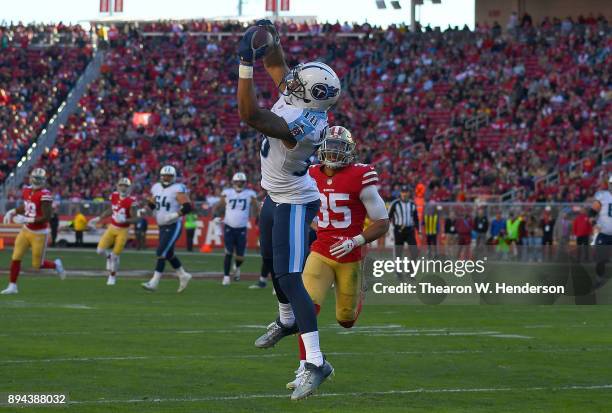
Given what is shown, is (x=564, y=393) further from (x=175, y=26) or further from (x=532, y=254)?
(x=175, y=26)

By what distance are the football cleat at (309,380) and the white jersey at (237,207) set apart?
13358 mm

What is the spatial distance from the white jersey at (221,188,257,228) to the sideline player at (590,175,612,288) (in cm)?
552

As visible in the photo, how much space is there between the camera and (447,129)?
37031mm

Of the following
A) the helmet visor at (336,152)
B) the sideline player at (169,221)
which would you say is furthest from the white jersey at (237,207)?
the helmet visor at (336,152)

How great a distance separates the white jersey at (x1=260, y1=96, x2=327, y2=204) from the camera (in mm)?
7664

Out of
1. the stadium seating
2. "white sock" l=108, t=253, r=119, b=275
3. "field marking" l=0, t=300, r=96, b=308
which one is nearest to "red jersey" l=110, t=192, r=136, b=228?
"white sock" l=108, t=253, r=119, b=275

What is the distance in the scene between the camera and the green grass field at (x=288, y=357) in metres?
7.80

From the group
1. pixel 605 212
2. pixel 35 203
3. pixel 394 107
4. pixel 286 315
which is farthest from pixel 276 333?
pixel 394 107

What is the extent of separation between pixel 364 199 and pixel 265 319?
4637 millimetres

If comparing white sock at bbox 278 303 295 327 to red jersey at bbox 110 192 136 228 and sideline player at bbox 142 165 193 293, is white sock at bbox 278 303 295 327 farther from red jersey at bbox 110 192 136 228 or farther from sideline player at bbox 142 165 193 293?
red jersey at bbox 110 192 136 228

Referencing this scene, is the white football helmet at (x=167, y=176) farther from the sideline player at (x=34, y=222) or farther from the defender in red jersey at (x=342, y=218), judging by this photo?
the defender in red jersey at (x=342, y=218)

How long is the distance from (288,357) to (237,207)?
11.2m

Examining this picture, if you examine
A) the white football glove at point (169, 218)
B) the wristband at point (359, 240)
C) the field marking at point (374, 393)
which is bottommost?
the field marking at point (374, 393)

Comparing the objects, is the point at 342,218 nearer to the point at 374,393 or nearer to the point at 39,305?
the point at 374,393
